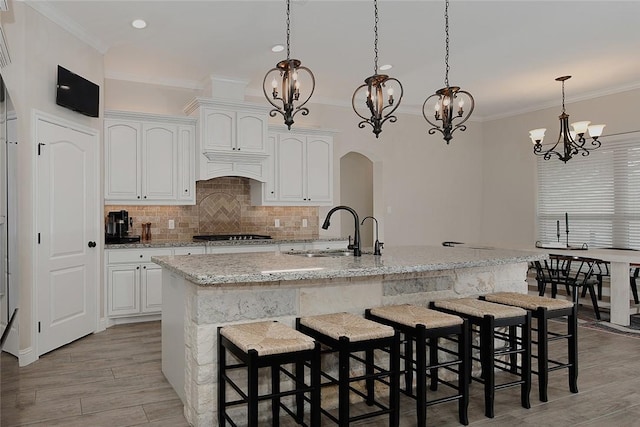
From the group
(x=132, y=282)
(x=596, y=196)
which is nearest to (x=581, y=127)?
(x=596, y=196)

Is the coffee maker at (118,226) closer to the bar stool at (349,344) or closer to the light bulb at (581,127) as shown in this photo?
the bar stool at (349,344)

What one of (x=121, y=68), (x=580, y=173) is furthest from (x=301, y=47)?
(x=580, y=173)

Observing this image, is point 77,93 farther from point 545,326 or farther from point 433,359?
point 545,326

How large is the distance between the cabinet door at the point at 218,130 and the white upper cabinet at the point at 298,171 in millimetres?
565

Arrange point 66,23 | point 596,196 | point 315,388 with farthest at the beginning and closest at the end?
1. point 596,196
2. point 66,23
3. point 315,388

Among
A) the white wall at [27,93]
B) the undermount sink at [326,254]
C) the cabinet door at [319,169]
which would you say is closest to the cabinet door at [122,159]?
the white wall at [27,93]

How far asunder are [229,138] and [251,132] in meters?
0.29

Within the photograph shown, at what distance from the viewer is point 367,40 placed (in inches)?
183

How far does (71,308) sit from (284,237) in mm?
2921

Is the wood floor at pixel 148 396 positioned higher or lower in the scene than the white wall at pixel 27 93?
lower

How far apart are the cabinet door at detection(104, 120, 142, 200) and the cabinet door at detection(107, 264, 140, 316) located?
79 centimetres

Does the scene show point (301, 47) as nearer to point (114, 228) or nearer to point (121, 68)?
point (121, 68)

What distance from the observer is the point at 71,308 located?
4254mm

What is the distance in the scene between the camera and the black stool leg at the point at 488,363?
2.73 metres
